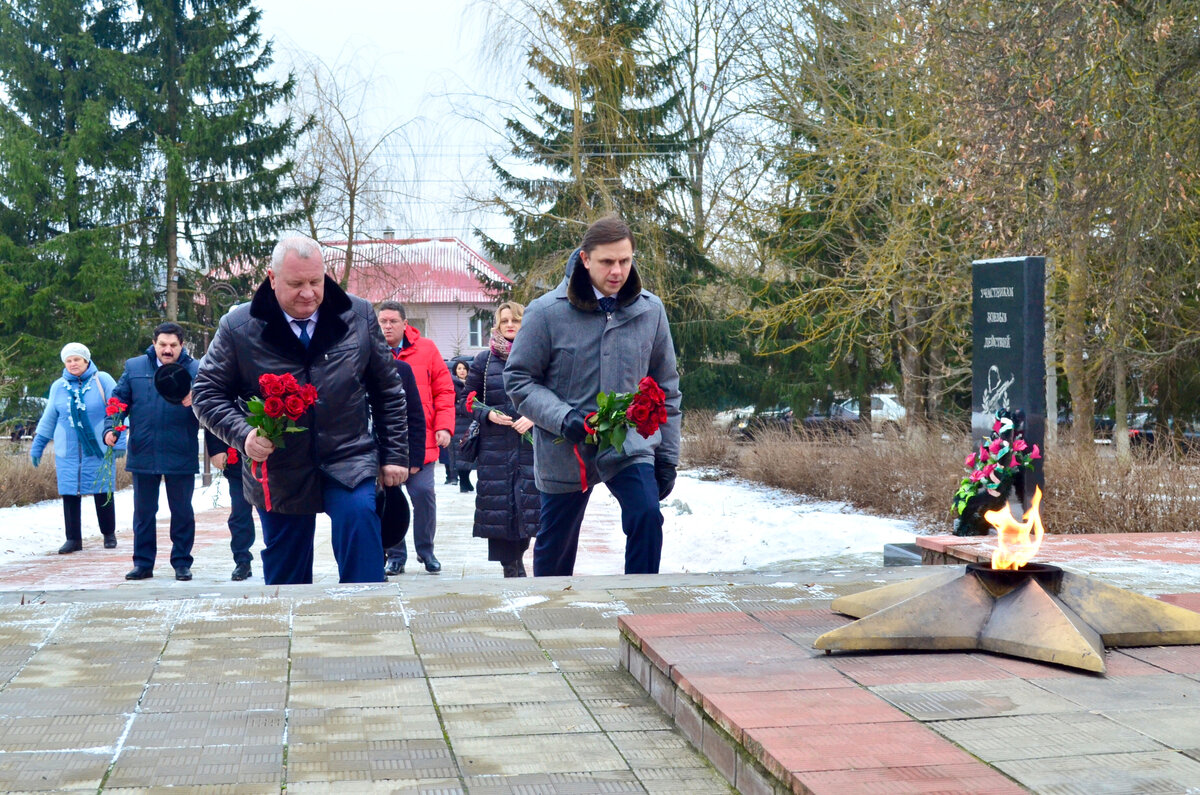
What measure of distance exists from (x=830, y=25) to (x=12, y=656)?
1762 centimetres

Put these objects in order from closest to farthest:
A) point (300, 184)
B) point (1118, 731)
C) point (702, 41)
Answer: point (1118, 731), point (702, 41), point (300, 184)

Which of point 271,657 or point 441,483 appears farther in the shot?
point 441,483

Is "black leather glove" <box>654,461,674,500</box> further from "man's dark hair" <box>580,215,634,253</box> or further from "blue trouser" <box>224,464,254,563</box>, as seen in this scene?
"blue trouser" <box>224,464,254,563</box>

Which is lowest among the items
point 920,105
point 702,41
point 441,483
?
point 441,483

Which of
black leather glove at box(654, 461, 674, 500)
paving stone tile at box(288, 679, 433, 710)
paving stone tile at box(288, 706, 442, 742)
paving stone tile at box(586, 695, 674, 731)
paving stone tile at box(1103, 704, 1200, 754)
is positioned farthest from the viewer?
black leather glove at box(654, 461, 674, 500)

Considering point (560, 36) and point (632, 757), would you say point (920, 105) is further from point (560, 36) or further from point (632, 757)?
point (632, 757)

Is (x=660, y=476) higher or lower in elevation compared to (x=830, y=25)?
lower

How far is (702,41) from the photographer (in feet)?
94.7

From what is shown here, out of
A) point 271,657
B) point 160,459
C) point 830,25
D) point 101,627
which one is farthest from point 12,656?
point 830,25

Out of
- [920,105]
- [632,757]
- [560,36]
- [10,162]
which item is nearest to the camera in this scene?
[632,757]

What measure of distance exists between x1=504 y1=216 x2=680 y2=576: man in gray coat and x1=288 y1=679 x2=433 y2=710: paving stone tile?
170 cm

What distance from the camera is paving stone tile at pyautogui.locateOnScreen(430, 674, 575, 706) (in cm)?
380

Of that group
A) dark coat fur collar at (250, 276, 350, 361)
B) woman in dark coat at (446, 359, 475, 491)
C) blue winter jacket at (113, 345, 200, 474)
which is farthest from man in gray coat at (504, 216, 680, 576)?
woman in dark coat at (446, 359, 475, 491)

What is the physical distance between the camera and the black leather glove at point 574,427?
17.5ft
